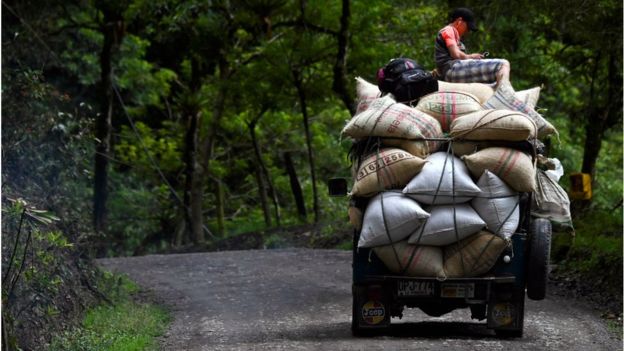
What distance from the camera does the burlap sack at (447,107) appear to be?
992 cm

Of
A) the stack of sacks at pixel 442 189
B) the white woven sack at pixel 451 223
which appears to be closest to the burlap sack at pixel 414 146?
the stack of sacks at pixel 442 189

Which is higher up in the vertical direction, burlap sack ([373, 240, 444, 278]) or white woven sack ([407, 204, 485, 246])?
white woven sack ([407, 204, 485, 246])

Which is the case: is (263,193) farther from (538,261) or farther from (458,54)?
(538,261)

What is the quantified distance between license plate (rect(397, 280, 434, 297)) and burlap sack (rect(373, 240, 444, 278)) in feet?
0.38

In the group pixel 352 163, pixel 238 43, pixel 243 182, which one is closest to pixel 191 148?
pixel 238 43

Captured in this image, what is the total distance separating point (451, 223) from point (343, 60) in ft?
52.7

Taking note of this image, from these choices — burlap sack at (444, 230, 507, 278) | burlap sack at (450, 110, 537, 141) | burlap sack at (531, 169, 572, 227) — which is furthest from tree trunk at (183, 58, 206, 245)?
burlap sack at (450, 110, 537, 141)

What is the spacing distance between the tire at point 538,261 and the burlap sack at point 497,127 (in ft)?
2.93

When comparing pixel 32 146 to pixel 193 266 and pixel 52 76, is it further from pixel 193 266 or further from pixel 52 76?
pixel 52 76

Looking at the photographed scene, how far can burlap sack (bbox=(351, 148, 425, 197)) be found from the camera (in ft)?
31.1

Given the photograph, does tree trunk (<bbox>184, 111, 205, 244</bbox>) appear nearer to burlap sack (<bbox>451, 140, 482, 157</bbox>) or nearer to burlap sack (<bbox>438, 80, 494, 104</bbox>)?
burlap sack (<bbox>438, 80, 494, 104</bbox>)

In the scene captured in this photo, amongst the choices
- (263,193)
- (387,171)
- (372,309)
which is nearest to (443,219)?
(387,171)

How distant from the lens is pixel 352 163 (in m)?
10.3

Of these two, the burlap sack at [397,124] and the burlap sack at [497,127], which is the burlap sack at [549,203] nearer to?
the burlap sack at [497,127]
